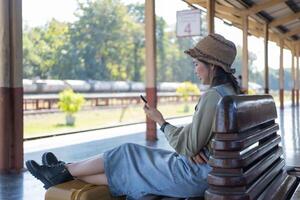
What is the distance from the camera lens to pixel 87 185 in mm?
2410

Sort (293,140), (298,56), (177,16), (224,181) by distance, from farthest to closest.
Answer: (298,56) < (177,16) < (293,140) < (224,181)

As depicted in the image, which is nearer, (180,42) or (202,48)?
(202,48)

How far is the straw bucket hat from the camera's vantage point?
2.05m

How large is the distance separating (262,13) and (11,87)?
1032 centimetres

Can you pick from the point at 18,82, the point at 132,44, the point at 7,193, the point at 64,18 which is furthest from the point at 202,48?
the point at 132,44

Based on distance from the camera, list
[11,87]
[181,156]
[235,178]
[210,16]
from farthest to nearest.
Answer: [210,16], [11,87], [181,156], [235,178]

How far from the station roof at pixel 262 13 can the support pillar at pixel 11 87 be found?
6.20m

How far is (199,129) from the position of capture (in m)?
1.96

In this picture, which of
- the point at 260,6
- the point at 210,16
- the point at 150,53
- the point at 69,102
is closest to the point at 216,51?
the point at 150,53

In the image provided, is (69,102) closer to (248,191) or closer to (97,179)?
(97,179)

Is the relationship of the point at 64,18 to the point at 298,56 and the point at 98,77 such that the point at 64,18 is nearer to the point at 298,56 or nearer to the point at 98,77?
the point at 98,77

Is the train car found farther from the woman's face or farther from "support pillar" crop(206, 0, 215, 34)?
the woman's face

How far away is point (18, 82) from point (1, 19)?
0.70 meters

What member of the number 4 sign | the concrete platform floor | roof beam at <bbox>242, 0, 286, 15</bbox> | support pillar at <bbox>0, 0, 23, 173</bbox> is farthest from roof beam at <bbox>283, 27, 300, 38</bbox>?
support pillar at <bbox>0, 0, 23, 173</bbox>
